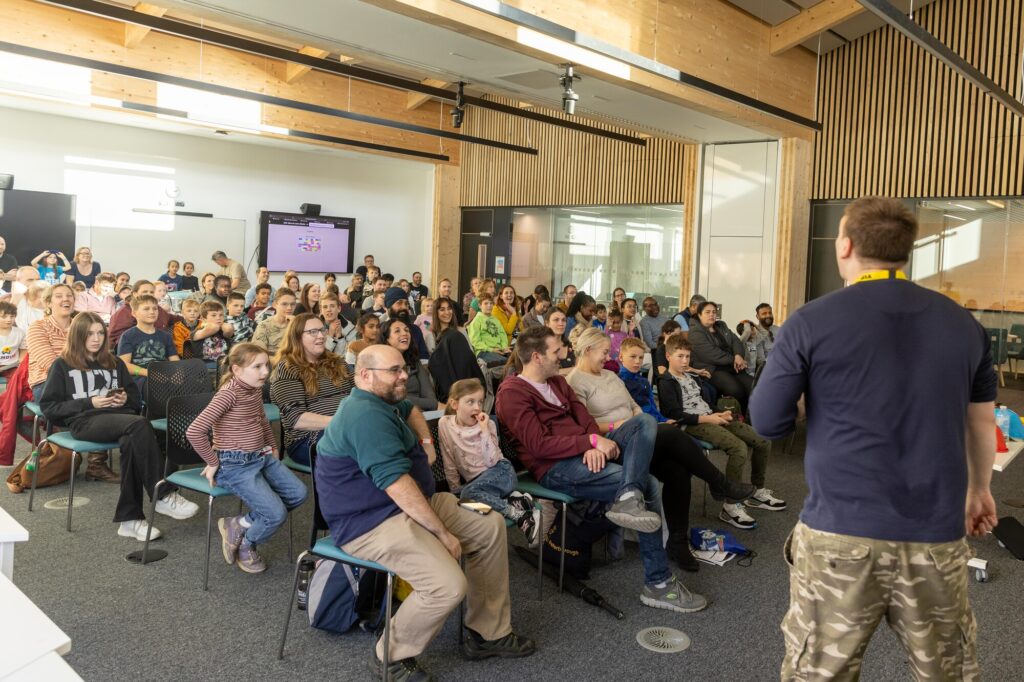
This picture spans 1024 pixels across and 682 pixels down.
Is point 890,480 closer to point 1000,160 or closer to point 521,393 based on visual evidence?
point 521,393

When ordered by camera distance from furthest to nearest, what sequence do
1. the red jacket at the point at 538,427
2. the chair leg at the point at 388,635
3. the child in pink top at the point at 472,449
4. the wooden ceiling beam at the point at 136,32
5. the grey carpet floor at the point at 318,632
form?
the wooden ceiling beam at the point at 136,32 < the red jacket at the point at 538,427 < the child in pink top at the point at 472,449 < the grey carpet floor at the point at 318,632 < the chair leg at the point at 388,635

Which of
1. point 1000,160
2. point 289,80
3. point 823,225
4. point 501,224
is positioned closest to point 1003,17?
point 1000,160

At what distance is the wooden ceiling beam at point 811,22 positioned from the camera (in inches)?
403

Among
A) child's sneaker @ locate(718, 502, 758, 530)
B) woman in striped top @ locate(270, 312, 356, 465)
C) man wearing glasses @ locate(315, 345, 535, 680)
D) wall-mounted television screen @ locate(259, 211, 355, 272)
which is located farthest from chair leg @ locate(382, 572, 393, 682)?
wall-mounted television screen @ locate(259, 211, 355, 272)

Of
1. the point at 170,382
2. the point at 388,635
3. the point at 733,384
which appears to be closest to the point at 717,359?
the point at 733,384

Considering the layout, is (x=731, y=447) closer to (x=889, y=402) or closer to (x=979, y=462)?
(x=979, y=462)

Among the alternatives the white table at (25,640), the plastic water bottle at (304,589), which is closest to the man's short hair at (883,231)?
the white table at (25,640)

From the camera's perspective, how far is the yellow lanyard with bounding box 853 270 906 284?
2096mm

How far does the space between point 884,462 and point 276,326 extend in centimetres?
575

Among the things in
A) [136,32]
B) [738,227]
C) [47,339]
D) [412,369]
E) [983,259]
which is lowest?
[412,369]

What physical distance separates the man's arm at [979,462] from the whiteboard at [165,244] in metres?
14.4

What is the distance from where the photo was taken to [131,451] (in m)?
4.80

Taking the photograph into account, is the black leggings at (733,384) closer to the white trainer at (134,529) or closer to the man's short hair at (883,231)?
the white trainer at (134,529)

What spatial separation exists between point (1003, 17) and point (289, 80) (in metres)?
11.0
